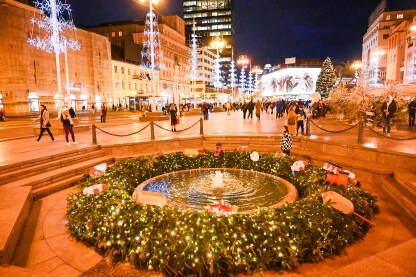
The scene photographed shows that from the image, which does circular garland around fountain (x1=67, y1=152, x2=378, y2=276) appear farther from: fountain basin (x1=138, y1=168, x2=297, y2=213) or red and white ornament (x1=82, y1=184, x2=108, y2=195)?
fountain basin (x1=138, y1=168, x2=297, y2=213)

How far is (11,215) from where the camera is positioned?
4.59 m

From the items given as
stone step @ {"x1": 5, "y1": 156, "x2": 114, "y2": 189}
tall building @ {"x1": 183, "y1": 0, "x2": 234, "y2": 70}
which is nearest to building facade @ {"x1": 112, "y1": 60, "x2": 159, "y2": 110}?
stone step @ {"x1": 5, "y1": 156, "x2": 114, "y2": 189}

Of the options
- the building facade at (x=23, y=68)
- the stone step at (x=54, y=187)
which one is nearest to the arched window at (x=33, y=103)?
the building facade at (x=23, y=68)

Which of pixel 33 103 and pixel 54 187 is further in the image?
pixel 33 103

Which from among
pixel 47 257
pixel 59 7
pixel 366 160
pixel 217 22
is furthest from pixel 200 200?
pixel 217 22

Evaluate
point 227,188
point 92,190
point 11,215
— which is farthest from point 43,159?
point 227,188

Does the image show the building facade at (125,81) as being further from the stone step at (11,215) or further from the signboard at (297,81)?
the signboard at (297,81)

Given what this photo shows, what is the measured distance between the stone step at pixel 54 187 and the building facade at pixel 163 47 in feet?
140

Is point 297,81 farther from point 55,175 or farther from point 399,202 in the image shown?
point 55,175

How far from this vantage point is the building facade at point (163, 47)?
178 ft

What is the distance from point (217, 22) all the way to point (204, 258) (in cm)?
13684

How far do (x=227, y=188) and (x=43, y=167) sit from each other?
573 centimetres

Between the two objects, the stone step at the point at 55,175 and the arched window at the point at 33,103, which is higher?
the arched window at the point at 33,103

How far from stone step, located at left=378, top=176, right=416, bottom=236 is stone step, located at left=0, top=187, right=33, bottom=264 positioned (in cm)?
667
